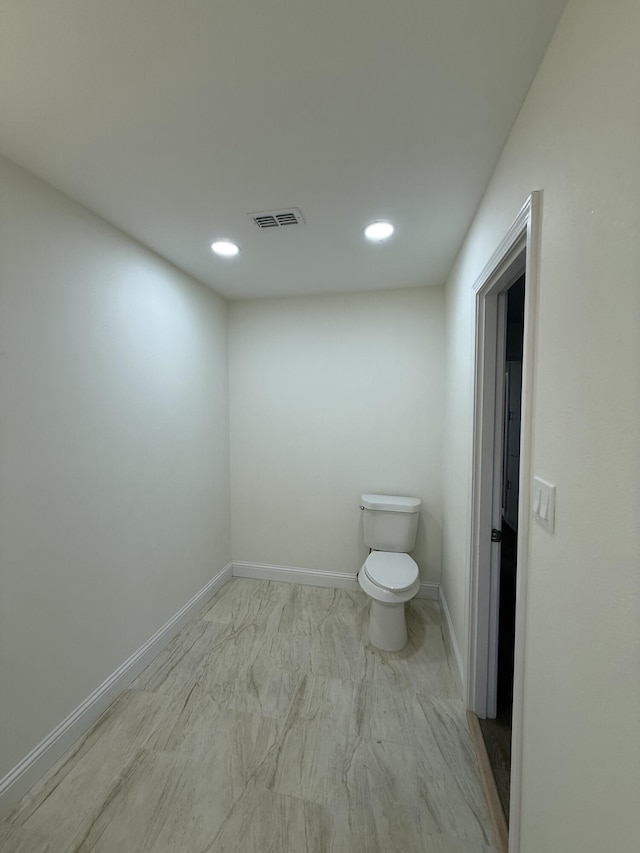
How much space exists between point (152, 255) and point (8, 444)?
50.6 inches

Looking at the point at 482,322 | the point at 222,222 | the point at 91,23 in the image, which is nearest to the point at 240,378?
the point at 222,222

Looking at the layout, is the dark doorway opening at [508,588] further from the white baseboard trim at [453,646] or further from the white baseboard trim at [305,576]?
the white baseboard trim at [305,576]

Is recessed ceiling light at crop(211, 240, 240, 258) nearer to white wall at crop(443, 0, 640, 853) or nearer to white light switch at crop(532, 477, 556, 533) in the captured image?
white wall at crop(443, 0, 640, 853)

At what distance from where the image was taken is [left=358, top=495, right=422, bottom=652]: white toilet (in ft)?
6.63

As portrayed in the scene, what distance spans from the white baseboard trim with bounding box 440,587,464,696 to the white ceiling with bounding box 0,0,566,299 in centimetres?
225

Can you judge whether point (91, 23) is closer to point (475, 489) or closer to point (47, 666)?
point (475, 489)

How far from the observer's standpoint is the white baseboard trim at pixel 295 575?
2.80m

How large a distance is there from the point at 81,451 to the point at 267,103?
5.00ft

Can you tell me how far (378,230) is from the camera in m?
1.75

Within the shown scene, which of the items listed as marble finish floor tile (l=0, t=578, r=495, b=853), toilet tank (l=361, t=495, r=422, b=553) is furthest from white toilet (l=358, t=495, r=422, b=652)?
marble finish floor tile (l=0, t=578, r=495, b=853)

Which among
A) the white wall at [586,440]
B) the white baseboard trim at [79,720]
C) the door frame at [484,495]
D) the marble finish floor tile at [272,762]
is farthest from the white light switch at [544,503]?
the white baseboard trim at [79,720]

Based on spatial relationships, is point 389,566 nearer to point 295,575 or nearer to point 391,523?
point 391,523

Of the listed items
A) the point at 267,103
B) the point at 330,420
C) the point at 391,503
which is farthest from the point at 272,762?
the point at 267,103

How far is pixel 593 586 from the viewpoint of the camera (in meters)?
0.65
